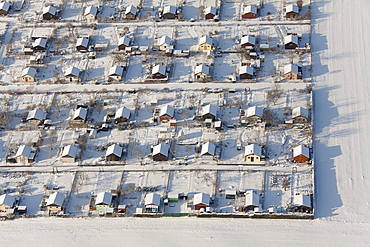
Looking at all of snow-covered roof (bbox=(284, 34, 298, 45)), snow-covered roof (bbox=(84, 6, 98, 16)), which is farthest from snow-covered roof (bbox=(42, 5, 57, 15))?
snow-covered roof (bbox=(284, 34, 298, 45))

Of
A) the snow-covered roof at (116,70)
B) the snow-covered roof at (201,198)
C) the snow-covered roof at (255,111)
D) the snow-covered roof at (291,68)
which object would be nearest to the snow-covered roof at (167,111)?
the snow-covered roof at (255,111)

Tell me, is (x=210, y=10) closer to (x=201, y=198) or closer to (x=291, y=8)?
(x=291, y=8)

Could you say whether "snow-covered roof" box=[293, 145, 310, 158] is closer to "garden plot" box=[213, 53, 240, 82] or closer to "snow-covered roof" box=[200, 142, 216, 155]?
"snow-covered roof" box=[200, 142, 216, 155]

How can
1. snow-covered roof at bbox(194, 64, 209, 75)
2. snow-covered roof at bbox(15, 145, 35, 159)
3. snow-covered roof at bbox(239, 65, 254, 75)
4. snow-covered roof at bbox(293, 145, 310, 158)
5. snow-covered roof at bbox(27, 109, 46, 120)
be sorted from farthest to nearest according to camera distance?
1. snow-covered roof at bbox(194, 64, 209, 75)
2. snow-covered roof at bbox(239, 65, 254, 75)
3. snow-covered roof at bbox(27, 109, 46, 120)
4. snow-covered roof at bbox(15, 145, 35, 159)
5. snow-covered roof at bbox(293, 145, 310, 158)

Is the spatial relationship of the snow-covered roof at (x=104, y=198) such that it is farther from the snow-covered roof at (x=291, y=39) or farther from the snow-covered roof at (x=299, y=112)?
the snow-covered roof at (x=291, y=39)

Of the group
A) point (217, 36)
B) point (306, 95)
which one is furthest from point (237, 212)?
point (217, 36)

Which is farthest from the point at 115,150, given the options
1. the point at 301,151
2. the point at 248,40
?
the point at 248,40
